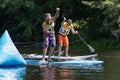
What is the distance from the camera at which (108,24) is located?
28781 mm

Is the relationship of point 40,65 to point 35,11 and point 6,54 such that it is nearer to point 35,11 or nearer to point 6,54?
point 6,54

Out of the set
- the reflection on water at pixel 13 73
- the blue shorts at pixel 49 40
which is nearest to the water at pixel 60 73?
the reflection on water at pixel 13 73

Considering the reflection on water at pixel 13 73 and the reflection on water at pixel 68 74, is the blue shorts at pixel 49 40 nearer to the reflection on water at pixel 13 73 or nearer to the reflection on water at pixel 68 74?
the reflection on water at pixel 68 74

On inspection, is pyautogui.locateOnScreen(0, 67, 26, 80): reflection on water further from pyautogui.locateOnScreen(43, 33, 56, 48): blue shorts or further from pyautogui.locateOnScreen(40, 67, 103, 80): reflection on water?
pyautogui.locateOnScreen(43, 33, 56, 48): blue shorts

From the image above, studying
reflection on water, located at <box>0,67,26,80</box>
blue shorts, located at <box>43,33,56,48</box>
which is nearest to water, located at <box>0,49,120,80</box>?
reflection on water, located at <box>0,67,26,80</box>

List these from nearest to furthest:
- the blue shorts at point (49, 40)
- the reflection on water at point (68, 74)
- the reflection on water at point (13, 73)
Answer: the reflection on water at point (68, 74) < the reflection on water at point (13, 73) < the blue shorts at point (49, 40)

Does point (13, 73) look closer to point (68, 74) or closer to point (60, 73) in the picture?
point (60, 73)

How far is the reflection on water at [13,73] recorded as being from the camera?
1339 cm

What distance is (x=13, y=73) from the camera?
14359 millimetres

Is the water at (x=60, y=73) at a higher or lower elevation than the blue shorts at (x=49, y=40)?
lower

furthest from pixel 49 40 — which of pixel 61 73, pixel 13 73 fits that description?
pixel 13 73

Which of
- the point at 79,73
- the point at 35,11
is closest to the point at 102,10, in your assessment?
the point at 35,11

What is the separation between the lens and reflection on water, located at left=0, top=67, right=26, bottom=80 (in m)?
13.4

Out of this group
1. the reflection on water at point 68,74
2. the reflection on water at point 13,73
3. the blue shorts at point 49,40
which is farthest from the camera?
the blue shorts at point 49,40
